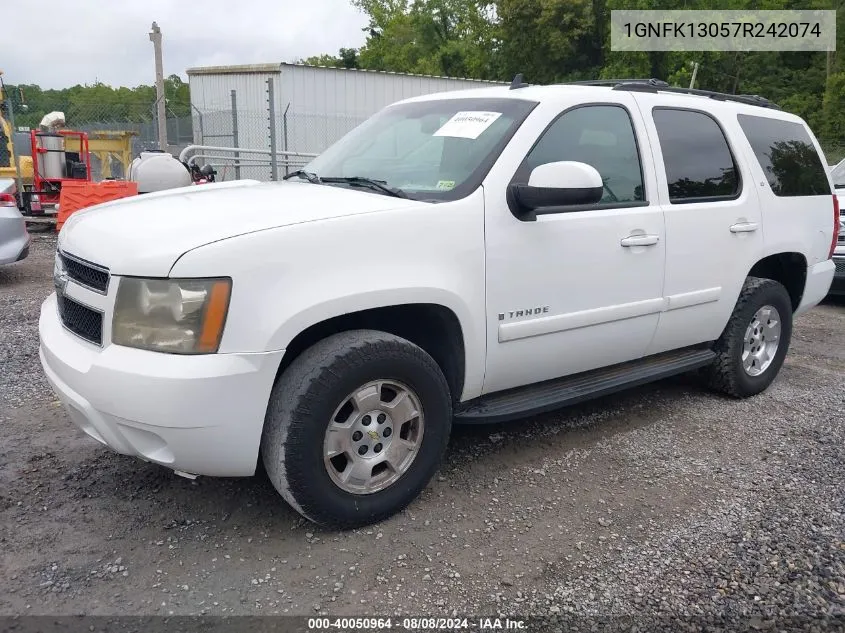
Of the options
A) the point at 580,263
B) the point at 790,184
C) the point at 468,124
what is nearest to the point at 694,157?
the point at 790,184

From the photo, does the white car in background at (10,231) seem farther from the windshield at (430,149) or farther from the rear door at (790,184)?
the rear door at (790,184)

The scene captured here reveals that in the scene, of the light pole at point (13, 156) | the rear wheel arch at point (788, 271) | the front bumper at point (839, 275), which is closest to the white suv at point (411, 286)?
the rear wheel arch at point (788, 271)

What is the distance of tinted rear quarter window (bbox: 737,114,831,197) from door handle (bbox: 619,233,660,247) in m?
1.35

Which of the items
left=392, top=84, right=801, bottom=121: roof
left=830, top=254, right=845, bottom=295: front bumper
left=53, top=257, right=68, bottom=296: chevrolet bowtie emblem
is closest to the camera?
left=53, top=257, right=68, bottom=296: chevrolet bowtie emblem

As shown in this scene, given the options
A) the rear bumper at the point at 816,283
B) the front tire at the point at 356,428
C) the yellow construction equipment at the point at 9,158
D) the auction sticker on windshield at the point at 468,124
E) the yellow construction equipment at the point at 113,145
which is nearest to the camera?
the front tire at the point at 356,428

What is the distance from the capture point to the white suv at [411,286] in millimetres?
2539

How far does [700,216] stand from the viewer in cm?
407

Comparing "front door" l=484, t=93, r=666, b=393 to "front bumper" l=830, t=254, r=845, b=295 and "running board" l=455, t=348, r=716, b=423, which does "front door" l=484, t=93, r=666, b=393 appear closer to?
"running board" l=455, t=348, r=716, b=423

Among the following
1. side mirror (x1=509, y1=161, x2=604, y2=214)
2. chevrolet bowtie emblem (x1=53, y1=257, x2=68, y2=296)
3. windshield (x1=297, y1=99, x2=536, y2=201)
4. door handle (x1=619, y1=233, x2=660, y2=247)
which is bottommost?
chevrolet bowtie emblem (x1=53, y1=257, x2=68, y2=296)

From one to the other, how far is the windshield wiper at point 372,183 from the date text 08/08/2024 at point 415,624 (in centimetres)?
172

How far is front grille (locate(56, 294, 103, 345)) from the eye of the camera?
2.70 metres

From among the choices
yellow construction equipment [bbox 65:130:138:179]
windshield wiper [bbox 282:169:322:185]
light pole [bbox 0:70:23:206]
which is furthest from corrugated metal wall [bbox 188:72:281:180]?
windshield wiper [bbox 282:169:322:185]

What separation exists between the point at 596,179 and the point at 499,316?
74 cm

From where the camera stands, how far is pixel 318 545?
9.36ft
